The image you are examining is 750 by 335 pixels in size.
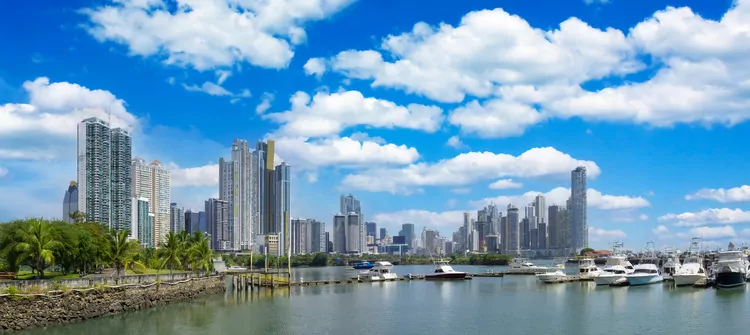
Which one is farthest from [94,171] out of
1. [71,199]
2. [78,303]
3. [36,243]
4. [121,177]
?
[78,303]

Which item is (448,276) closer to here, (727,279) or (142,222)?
(727,279)

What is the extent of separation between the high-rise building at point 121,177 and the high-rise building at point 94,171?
1.81 meters

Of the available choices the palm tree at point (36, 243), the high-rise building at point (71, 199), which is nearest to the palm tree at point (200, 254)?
the palm tree at point (36, 243)

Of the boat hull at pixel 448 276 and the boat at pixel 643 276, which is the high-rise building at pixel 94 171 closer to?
the boat hull at pixel 448 276

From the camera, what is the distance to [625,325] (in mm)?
44125

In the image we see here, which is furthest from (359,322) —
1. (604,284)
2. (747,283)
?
(747,283)

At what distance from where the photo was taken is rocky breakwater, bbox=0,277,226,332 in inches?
1496

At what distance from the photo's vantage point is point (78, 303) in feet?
141

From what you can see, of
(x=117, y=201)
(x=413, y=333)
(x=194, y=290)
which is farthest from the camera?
(x=117, y=201)

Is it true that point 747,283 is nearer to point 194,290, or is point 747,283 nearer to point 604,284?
point 604,284

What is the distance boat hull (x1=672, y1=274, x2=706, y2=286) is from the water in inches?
74.0

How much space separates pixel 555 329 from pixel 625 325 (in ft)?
16.9

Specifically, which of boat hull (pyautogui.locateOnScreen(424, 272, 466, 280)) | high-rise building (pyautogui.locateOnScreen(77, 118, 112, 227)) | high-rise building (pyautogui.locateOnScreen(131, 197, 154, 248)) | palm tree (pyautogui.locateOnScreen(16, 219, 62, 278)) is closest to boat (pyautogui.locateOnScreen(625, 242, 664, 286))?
boat hull (pyautogui.locateOnScreen(424, 272, 466, 280))

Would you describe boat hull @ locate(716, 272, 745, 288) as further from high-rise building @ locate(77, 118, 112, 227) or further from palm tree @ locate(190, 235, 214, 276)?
high-rise building @ locate(77, 118, 112, 227)
